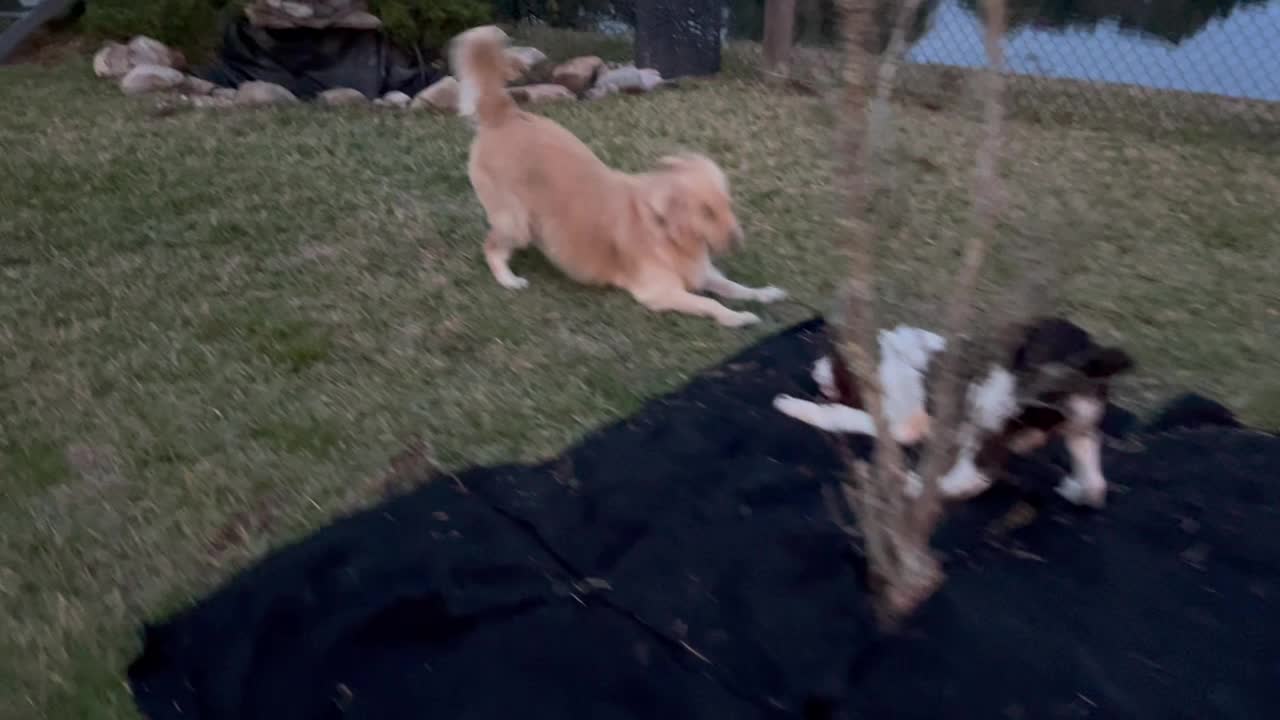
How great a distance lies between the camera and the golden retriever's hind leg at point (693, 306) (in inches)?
147

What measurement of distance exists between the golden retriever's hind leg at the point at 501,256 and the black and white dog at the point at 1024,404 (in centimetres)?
182

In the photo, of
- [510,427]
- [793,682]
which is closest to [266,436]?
[510,427]

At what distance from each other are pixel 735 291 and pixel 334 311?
1.53 meters

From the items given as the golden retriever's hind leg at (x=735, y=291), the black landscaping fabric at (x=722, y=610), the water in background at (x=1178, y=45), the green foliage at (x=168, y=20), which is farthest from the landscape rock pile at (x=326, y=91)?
the black landscaping fabric at (x=722, y=610)

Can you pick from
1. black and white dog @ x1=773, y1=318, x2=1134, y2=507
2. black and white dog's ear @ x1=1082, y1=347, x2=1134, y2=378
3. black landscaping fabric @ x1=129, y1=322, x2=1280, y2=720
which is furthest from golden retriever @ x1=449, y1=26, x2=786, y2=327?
black and white dog's ear @ x1=1082, y1=347, x2=1134, y2=378

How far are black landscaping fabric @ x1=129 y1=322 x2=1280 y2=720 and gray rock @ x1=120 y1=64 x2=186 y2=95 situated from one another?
223 inches

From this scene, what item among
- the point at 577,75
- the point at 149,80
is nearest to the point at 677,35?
the point at 577,75

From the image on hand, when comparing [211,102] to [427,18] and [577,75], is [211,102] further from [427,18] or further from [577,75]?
[577,75]

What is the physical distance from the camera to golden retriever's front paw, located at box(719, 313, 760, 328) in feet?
12.2

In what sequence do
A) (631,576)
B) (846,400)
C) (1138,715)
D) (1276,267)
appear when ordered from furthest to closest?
1. (1276,267)
2. (846,400)
3. (631,576)
4. (1138,715)

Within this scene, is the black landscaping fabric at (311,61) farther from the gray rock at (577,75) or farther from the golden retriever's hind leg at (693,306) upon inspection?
the golden retriever's hind leg at (693,306)

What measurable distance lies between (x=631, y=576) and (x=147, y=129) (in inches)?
202

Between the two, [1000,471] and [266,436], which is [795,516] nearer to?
[1000,471]

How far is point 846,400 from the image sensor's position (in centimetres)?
284
